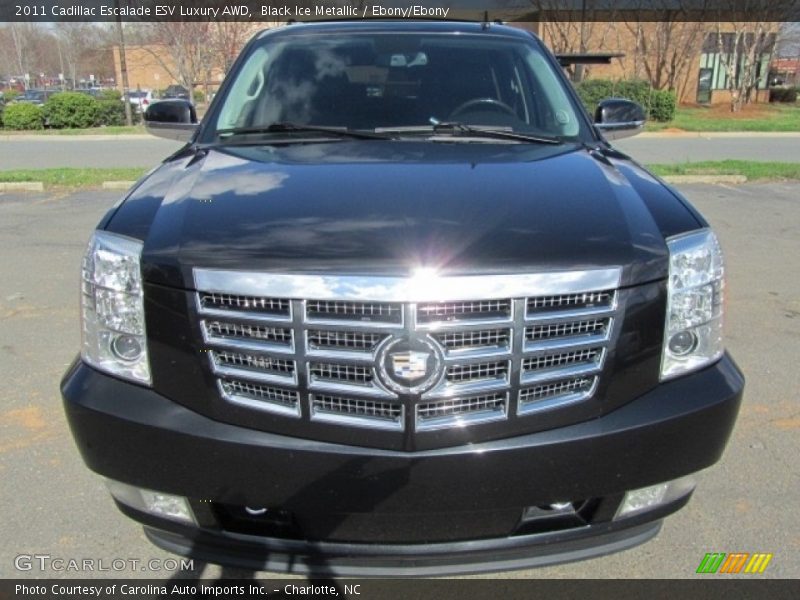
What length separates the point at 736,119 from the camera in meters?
25.8

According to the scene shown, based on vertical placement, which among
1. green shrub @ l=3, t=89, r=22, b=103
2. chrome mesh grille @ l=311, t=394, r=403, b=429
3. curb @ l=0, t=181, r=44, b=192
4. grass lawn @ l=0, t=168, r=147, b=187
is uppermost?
chrome mesh grille @ l=311, t=394, r=403, b=429

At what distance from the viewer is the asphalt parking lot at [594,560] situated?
103 inches

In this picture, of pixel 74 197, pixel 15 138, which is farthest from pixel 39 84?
pixel 74 197

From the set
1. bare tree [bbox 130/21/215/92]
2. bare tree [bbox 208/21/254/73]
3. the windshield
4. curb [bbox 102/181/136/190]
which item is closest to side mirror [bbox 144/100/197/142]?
the windshield

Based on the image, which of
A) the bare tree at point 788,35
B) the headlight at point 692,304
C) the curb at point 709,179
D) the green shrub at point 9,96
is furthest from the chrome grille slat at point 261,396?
the green shrub at point 9,96

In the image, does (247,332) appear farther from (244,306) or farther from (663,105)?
(663,105)

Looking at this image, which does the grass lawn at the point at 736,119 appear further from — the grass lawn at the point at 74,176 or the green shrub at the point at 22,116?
the green shrub at the point at 22,116

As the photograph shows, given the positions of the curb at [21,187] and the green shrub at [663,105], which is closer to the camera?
the curb at [21,187]

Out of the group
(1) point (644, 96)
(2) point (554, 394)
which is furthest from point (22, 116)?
(2) point (554, 394)

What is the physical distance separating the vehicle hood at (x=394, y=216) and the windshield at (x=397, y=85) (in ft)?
2.25

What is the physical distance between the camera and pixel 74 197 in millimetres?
10023

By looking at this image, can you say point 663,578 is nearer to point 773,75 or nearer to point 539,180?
point 539,180

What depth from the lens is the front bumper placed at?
6.48 ft

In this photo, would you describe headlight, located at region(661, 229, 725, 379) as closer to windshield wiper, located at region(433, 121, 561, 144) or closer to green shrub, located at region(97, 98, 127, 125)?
windshield wiper, located at region(433, 121, 561, 144)
